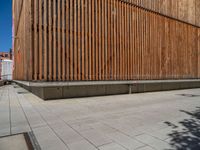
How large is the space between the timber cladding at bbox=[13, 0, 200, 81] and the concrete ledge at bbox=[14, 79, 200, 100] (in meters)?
0.33

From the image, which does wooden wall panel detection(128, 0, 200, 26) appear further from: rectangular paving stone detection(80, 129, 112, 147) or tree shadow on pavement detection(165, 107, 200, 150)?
rectangular paving stone detection(80, 129, 112, 147)

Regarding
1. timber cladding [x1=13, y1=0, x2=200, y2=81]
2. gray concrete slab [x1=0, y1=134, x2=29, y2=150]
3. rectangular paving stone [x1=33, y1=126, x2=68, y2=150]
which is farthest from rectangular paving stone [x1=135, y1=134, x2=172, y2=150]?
timber cladding [x1=13, y1=0, x2=200, y2=81]

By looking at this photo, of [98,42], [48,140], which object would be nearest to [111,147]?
[48,140]

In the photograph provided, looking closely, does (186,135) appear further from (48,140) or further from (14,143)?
(14,143)

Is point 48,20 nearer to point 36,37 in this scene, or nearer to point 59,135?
point 36,37

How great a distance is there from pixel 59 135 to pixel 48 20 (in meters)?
5.59

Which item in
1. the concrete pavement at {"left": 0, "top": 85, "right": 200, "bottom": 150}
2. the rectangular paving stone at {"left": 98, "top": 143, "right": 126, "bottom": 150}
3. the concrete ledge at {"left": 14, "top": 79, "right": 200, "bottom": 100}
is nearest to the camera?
the rectangular paving stone at {"left": 98, "top": 143, "right": 126, "bottom": 150}

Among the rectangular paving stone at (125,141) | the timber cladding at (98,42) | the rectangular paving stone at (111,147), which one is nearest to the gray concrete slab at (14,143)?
the rectangular paving stone at (111,147)

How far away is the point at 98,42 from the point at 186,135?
6.33m

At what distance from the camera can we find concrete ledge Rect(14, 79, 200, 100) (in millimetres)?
6941

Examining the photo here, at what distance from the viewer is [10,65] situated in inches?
1222

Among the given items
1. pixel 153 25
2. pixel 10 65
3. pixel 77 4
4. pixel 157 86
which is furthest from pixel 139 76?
pixel 10 65

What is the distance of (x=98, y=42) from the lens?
8.48 metres

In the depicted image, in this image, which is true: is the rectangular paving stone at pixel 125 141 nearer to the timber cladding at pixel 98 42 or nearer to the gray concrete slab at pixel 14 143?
the gray concrete slab at pixel 14 143
